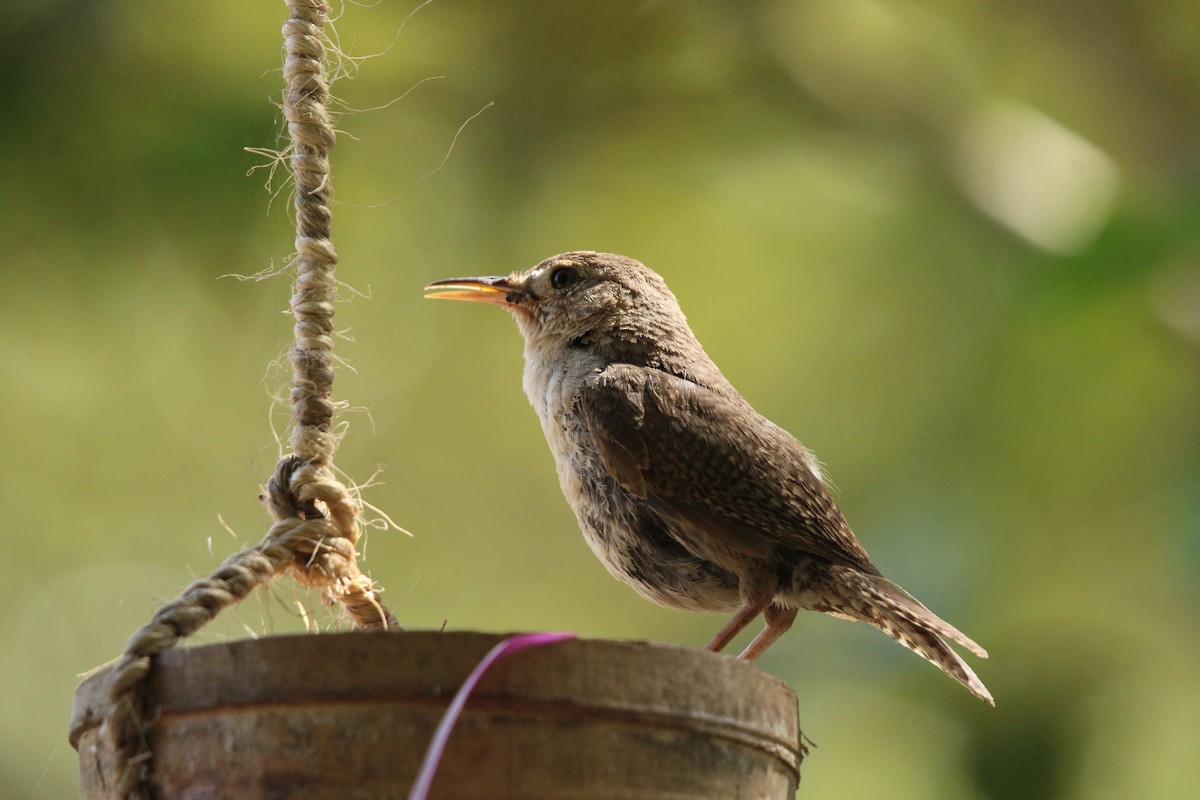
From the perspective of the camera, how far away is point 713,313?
549 cm

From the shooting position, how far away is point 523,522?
19.3ft

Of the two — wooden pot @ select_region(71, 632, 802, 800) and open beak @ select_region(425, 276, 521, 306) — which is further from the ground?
open beak @ select_region(425, 276, 521, 306)

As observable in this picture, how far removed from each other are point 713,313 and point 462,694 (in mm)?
4584

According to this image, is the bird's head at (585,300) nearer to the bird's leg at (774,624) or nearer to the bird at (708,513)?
the bird at (708,513)

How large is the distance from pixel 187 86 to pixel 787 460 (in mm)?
2713

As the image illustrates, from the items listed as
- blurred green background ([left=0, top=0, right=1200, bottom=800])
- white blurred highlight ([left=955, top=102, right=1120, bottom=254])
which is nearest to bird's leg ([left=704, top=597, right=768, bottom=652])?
blurred green background ([left=0, top=0, right=1200, bottom=800])

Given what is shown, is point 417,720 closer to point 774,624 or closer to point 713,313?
point 774,624

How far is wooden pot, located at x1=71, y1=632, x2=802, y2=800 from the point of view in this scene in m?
1.02

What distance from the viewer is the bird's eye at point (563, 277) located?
2.20 meters

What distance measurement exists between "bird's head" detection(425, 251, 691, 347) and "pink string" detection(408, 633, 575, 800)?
1.07m

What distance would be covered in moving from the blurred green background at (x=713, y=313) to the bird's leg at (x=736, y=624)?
206cm

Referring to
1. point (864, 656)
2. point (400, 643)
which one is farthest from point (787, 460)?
point (864, 656)

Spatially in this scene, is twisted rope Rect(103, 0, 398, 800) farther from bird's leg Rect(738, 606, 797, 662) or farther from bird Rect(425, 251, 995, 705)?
bird's leg Rect(738, 606, 797, 662)

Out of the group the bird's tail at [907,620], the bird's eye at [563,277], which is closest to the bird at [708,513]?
the bird's tail at [907,620]
